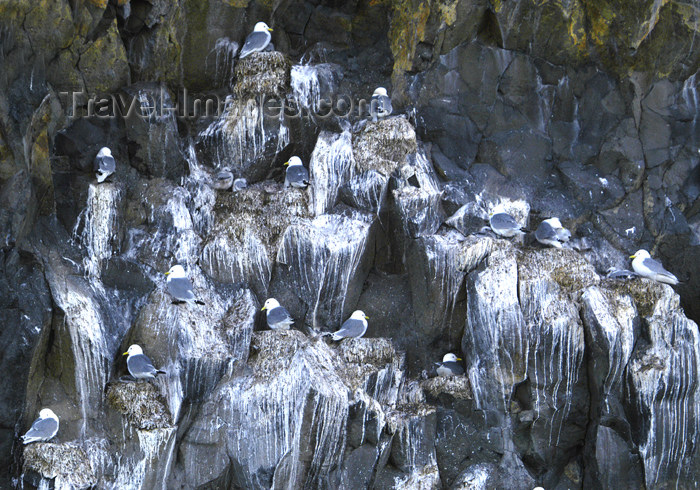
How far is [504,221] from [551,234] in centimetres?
77

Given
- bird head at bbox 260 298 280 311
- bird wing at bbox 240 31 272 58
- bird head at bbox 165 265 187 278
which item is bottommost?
bird head at bbox 260 298 280 311

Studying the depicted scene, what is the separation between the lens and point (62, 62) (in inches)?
577

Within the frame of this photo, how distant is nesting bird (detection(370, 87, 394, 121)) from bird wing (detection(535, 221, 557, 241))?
312 cm

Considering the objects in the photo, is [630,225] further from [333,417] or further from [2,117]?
[2,117]

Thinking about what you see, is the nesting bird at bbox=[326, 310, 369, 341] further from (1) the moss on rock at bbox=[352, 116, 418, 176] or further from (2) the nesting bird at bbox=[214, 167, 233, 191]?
(2) the nesting bird at bbox=[214, 167, 233, 191]

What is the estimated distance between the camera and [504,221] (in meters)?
14.9

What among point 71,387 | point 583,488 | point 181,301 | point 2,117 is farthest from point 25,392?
point 583,488

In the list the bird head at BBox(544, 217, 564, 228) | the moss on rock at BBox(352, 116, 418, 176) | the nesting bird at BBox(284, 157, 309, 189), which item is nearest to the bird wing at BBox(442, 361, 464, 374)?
the bird head at BBox(544, 217, 564, 228)

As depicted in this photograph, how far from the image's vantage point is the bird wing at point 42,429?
12781mm

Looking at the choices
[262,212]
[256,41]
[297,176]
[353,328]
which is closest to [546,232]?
[353,328]

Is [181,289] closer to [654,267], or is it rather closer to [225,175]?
[225,175]

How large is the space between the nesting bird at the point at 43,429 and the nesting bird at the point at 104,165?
3.58 metres

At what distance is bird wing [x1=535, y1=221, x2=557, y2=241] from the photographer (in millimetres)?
15023

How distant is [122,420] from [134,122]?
482 centimetres
